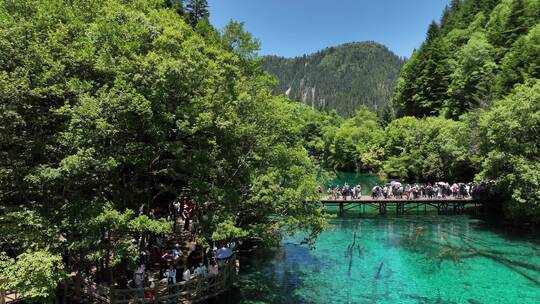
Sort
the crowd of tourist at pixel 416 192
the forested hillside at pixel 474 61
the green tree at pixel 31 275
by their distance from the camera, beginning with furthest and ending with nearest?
the forested hillside at pixel 474 61 → the crowd of tourist at pixel 416 192 → the green tree at pixel 31 275

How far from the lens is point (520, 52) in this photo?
2179 inches

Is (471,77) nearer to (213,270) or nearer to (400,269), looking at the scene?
(400,269)

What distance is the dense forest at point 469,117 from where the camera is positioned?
3453cm

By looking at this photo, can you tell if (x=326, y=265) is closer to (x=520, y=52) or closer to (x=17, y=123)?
(x=17, y=123)

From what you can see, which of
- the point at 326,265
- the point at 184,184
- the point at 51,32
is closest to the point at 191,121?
the point at 184,184

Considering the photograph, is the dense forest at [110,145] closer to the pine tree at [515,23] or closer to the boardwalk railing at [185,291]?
the boardwalk railing at [185,291]

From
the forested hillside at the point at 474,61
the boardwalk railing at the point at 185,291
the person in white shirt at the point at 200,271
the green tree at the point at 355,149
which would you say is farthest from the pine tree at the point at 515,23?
the person in white shirt at the point at 200,271

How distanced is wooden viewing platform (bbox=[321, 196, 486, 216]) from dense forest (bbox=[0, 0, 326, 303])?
21.5 metres

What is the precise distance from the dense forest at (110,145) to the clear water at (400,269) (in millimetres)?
4182

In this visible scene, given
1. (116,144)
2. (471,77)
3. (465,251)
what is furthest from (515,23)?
(116,144)

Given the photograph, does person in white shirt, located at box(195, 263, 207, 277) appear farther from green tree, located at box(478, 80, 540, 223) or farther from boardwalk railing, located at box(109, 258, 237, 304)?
green tree, located at box(478, 80, 540, 223)

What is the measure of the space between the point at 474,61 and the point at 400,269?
170ft

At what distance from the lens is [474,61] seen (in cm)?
6662

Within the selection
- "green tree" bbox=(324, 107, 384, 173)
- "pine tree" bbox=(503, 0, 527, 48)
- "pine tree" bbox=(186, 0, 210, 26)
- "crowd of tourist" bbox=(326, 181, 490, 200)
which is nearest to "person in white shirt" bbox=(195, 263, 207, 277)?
"crowd of tourist" bbox=(326, 181, 490, 200)
